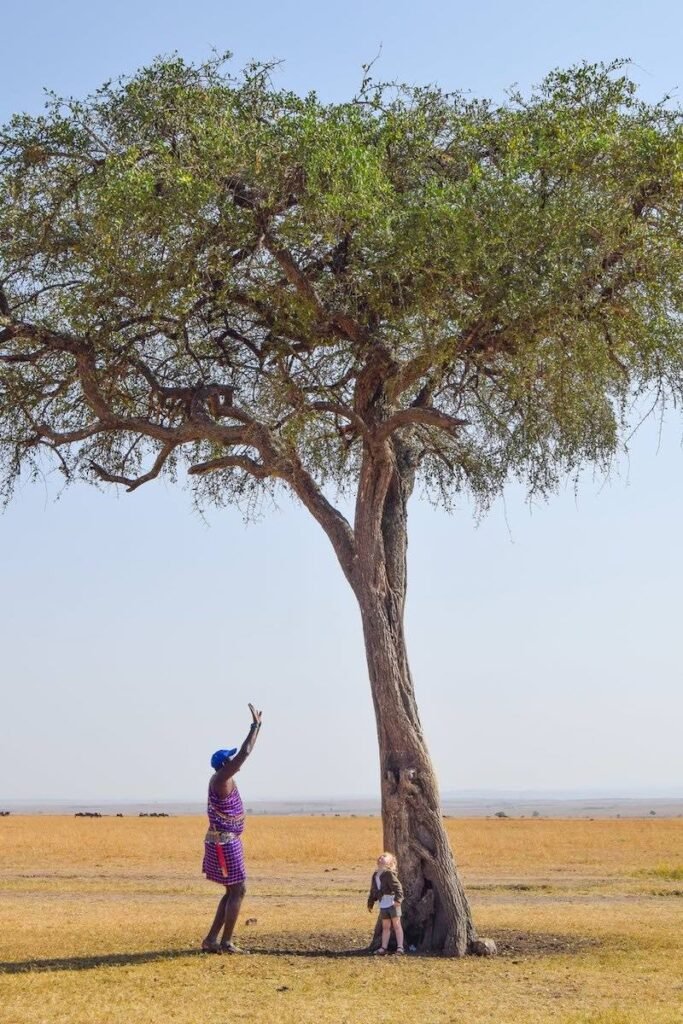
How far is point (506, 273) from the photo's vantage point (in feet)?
61.1

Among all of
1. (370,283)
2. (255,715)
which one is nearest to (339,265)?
(370,283)

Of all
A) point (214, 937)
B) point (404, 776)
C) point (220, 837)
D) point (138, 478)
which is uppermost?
point (138, 478)

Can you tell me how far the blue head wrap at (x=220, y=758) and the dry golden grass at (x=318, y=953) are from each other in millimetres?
2369

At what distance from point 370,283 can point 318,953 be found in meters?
9.22

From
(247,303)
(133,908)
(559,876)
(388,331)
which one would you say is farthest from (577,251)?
(559,876)

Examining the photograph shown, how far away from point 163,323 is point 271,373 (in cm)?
203

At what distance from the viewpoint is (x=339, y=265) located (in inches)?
772

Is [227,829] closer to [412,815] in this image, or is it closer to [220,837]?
[220,837]

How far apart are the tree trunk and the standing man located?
2.57 metres

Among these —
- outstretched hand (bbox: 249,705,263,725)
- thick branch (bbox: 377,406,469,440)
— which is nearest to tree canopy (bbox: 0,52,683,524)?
thick branch (bbox: 377,406,469,440)

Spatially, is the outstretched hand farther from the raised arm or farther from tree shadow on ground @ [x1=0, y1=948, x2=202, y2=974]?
tree shadow on ground @ [x1=0, y1=948, x2=202, y2=974]

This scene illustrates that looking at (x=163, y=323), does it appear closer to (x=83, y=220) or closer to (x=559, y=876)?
(x=83, y=220)

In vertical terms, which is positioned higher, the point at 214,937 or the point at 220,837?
the point at 220,837

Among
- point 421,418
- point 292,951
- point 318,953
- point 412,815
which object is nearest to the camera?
point 318,953
